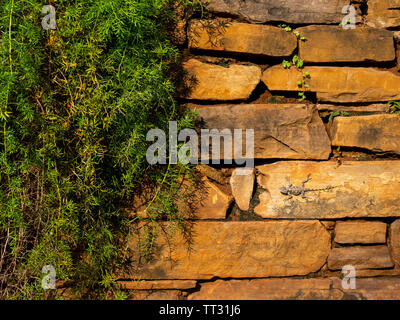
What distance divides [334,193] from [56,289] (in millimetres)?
1642

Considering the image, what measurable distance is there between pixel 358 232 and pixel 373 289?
0.33 meters

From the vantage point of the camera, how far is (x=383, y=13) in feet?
7.09

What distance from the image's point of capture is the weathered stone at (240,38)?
2068 millimetres

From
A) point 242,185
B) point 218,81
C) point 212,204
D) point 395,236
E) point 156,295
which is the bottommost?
point 156,295

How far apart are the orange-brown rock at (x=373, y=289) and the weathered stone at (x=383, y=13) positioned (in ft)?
4.90

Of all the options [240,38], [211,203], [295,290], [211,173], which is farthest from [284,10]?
[295,290]

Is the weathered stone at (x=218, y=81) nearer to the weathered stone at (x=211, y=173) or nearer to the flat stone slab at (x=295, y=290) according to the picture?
the weathered stone at (x=211, y=173)

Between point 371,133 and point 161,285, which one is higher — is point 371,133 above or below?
above

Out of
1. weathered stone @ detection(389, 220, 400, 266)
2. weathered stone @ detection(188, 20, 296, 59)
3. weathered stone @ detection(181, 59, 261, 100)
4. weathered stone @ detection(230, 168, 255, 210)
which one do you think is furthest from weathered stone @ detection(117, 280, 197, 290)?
weathered stone @ detection(188, 20, 296, 59)

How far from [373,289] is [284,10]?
66.3 inches

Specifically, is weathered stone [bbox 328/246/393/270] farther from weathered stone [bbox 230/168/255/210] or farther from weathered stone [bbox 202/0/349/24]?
weathered stone [bbox 202/0/349/24]

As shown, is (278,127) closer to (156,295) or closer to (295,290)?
(295,290)

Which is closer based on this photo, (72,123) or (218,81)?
(72,123)

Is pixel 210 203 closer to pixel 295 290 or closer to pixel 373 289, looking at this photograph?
pixel 295 290
